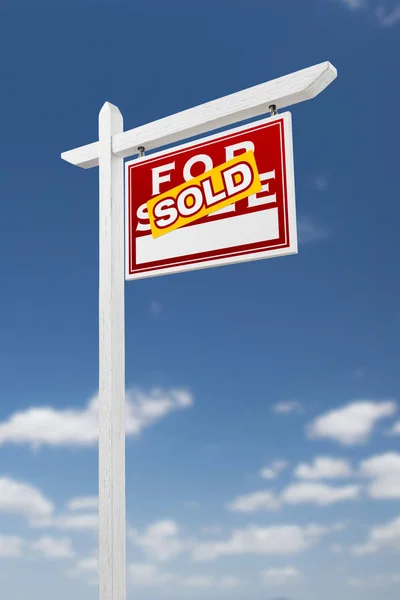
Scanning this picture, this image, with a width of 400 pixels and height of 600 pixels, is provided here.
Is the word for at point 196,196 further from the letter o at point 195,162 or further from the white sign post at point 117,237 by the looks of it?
the white sign post at point 117,237

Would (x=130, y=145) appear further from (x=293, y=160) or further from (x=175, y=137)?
(x=293, y=160)

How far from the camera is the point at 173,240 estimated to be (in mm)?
3602

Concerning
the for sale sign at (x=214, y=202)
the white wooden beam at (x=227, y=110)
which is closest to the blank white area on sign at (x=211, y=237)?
the for sale sign at (x=214, y=202)

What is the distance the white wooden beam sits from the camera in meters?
3.42

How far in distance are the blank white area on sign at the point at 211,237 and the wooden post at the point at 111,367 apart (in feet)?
0.57

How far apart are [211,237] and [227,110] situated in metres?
0.59

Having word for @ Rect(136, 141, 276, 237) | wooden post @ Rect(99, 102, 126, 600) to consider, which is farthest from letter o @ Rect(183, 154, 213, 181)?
wooden post @ Rect(99, 102, 126, 600)

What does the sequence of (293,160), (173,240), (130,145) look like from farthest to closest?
1. (130,145)
2. (173,240)
3. (293,160)

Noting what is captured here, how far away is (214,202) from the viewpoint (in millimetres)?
3510

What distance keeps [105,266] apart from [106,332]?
0.33m

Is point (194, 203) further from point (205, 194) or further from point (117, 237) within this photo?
point (117, 237)

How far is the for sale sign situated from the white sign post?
95mm

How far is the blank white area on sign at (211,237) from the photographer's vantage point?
11.0ft

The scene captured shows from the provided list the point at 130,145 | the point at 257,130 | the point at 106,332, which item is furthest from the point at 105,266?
the point at 257,130
